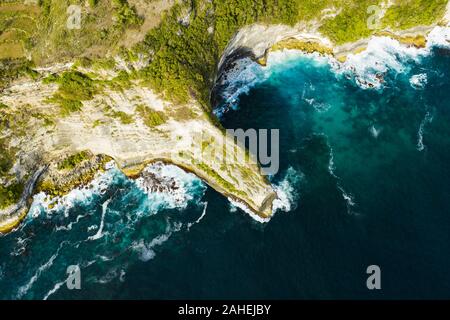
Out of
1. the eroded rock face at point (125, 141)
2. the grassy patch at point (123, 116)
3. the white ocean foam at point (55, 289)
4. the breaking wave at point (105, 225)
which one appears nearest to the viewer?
the white ocean foam at point (55, 289)

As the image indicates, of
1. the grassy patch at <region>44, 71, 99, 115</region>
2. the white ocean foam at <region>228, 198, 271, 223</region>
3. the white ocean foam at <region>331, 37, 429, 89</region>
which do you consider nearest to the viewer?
the grassy patch at <region>44, 71, 99, 115</region>

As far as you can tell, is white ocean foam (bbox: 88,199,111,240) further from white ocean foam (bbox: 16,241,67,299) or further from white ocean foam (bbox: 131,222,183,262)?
white ocean foam (bbox: 131,222,183,262)

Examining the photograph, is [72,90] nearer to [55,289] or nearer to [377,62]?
[55,289]

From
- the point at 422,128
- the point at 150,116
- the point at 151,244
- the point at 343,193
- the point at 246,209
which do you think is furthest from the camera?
the point at 422,128

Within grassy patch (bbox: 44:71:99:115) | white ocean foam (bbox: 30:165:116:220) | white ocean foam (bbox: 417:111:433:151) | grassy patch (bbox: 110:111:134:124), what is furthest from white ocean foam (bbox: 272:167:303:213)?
Answer: grassy patch (bbox: 44:71:99:115)

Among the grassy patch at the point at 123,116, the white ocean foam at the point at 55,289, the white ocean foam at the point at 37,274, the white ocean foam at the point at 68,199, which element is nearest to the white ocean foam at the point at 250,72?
the grassy patch at the point at 123,116

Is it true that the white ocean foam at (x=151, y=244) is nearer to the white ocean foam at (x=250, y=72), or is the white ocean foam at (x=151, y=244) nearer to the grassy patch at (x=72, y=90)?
the grassy patch at (x=72, y=90)

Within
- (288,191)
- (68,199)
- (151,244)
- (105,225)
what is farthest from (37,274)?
(288,191)

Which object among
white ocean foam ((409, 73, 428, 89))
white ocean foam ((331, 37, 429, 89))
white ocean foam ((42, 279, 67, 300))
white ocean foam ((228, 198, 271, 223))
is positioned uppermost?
white ocean foam ((331, 37, 429, 89))

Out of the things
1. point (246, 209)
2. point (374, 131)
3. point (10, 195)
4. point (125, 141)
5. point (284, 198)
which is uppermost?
point (374, 131)
